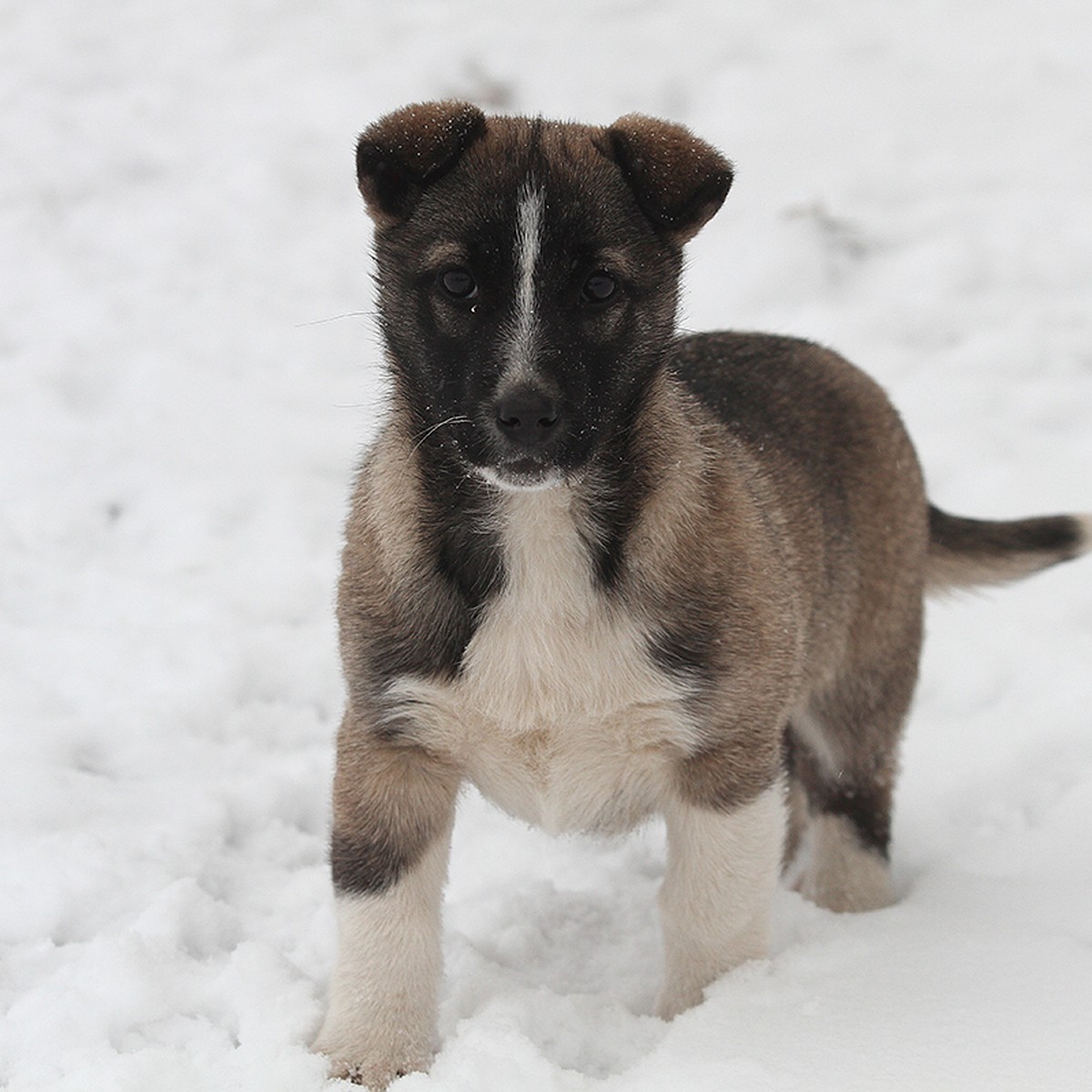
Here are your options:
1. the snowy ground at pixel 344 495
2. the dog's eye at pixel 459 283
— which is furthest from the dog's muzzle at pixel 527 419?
the snowy ground at pixel 344 495

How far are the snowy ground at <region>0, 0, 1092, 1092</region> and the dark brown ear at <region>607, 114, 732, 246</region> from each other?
0.78 metres

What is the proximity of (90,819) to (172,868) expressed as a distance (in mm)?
341

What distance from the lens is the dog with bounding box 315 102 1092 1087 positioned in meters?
3.43

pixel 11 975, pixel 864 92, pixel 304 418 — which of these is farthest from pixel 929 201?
pixel 11 975

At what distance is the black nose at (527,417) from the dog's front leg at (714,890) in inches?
40.4

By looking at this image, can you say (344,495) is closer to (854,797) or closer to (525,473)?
(854,797)

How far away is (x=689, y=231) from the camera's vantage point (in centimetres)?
368

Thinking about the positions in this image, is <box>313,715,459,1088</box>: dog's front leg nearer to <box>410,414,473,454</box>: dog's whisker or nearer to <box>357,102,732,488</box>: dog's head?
<box>410,414,473,454</box>: dog's whisker

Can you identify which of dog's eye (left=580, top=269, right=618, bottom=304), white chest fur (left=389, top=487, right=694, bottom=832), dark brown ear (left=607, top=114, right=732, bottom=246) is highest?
dark brown ear (left=607, top=114, right=732, bottom=246)

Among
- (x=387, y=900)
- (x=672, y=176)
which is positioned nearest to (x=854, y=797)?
(x=387, y=900)

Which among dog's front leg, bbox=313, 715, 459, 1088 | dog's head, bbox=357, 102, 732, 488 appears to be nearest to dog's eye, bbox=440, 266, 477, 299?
dog's head, bbox=357, 102, 732, 488

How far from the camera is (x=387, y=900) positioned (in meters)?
3.71

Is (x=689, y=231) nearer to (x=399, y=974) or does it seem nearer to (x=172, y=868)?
(x=399, y=974)

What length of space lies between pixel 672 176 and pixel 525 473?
77 centimetres
